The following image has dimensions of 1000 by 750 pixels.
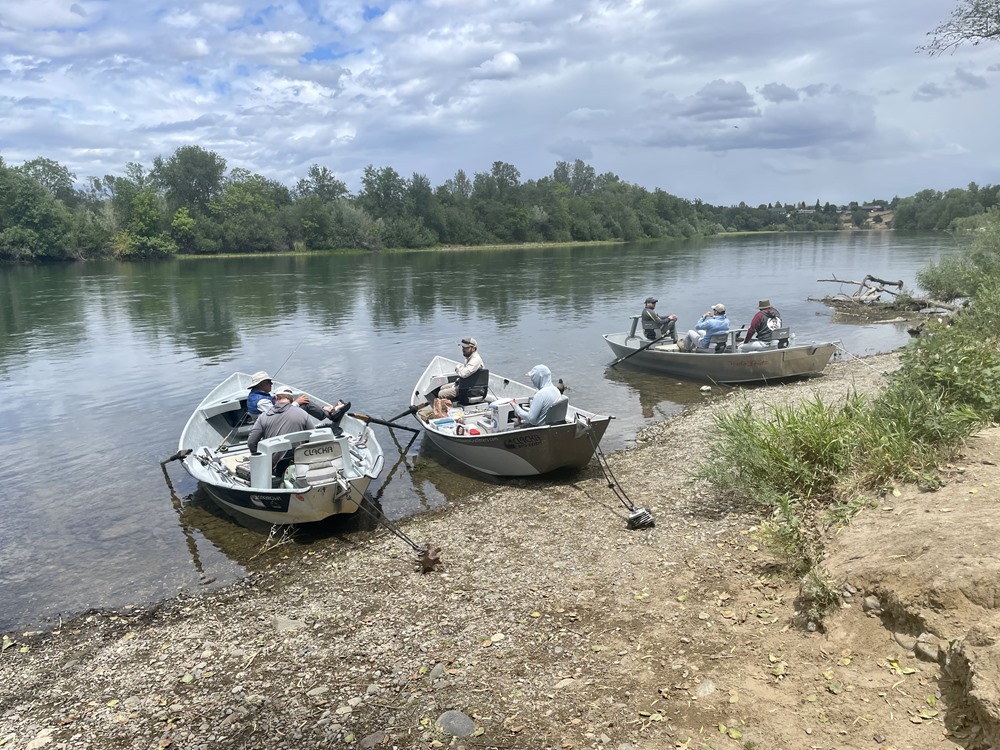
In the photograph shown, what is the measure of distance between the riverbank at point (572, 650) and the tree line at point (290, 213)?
86.6 m

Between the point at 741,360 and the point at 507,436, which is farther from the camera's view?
the point at 741,360

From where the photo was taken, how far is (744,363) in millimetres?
17641

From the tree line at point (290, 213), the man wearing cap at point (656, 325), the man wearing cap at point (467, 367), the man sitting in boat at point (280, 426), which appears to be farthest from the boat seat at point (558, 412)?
the tree line at point (290, 213)

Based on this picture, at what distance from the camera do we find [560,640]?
6348 millimetres

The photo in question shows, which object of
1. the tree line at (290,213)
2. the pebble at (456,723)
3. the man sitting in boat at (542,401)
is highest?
the tree line at (290,213)

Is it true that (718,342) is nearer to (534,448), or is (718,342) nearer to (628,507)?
(534,448)

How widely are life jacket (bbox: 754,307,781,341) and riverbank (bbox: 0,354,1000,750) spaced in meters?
10.2

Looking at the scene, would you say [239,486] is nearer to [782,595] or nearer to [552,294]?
[782,595]

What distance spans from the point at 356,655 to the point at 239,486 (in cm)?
449

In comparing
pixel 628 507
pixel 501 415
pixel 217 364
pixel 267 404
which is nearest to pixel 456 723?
pixel 628 507

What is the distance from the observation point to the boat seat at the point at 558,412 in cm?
1111

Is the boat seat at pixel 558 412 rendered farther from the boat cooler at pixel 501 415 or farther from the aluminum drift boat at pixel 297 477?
the aluminum drift boat at pixel 297 477

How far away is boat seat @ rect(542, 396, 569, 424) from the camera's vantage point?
11.1m

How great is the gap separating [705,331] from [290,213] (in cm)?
8594
